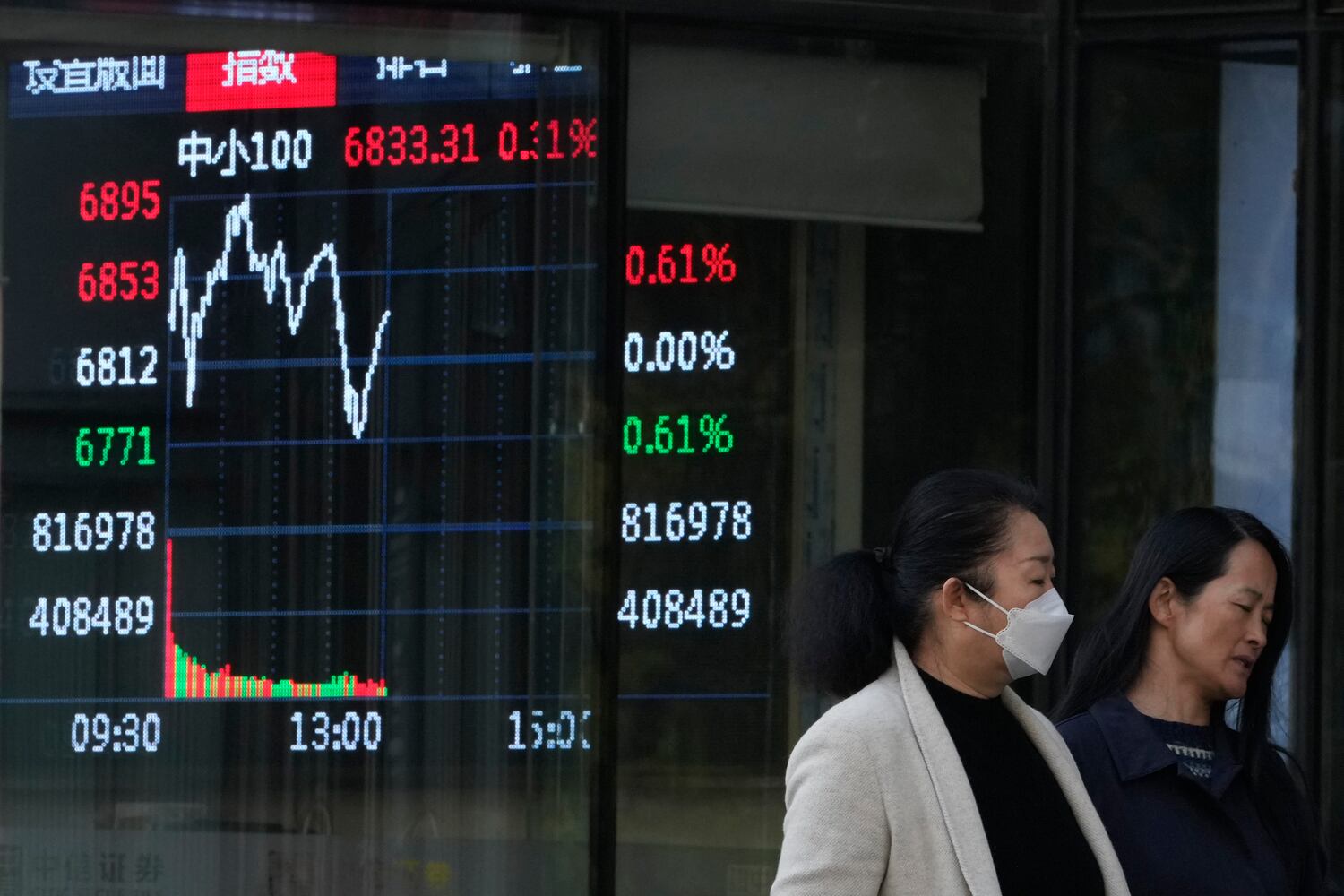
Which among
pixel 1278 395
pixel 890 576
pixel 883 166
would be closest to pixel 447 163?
pixel 883 166

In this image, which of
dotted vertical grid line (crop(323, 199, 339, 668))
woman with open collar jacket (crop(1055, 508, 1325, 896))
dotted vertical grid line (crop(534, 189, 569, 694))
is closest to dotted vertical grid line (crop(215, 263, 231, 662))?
dotted vertical grid line (crop(323, 199, 339, 668))

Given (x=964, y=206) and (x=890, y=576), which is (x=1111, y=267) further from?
(x=890, y=576)

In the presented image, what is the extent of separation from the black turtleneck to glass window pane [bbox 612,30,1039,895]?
352 centimetres

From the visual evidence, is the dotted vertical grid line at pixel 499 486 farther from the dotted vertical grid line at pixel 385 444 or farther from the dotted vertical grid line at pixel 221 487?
the dotted vertical grid line at pixel 221 487

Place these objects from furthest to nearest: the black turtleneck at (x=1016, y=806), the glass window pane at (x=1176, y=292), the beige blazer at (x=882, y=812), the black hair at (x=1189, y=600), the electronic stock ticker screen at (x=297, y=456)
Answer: the glass window pane at (x=1176, y=292) → the electronic stock ticker screen at (x=297, y=456) → the black hair at (x=1189, y=600) → the black turtleneck at (x=1016, y=806) → the beige blazer at (x=882, y=812)

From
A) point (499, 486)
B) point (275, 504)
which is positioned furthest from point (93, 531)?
point (499, 486)

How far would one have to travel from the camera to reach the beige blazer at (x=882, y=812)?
2969 millimetres

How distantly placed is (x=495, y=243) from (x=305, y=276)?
2.02ft

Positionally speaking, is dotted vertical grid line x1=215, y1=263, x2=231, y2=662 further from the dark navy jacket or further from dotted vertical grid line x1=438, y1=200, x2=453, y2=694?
the dark navy jacket

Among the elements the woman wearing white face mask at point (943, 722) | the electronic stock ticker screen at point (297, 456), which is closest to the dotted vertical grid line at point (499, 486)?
the electronic stock ticker screen at point (297, 456)

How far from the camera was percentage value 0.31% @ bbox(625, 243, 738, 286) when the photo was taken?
6.78 meters

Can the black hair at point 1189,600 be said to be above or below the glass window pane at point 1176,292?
below

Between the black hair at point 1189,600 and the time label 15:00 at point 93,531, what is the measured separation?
12.0ft

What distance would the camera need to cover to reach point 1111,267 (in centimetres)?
698
